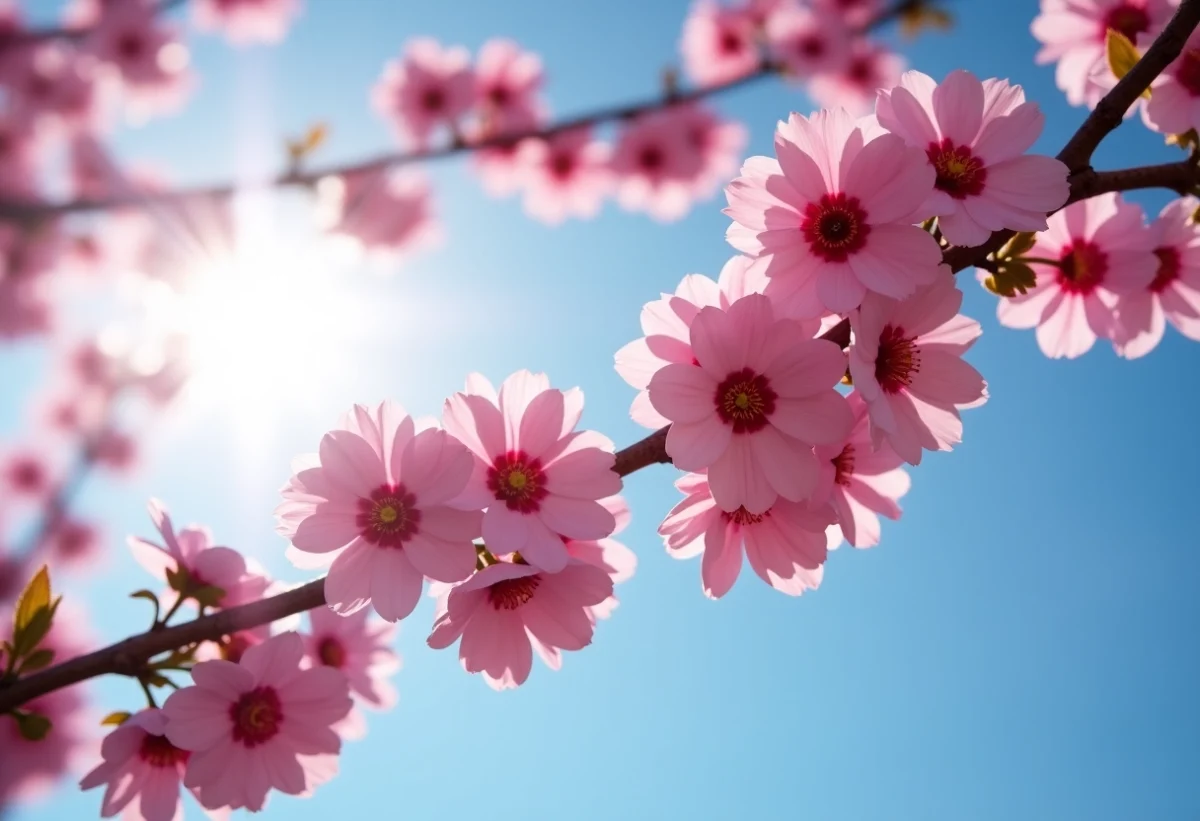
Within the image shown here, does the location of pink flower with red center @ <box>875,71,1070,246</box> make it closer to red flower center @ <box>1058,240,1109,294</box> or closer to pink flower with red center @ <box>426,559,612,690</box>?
red flower center @ <box>1058,240,1109,294</box>

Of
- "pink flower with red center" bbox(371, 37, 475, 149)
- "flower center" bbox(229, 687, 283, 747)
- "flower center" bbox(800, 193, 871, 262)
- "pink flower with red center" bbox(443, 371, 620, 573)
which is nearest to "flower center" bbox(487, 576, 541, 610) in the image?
"pink flower with red center" bbox(443, 371, 620, 573)

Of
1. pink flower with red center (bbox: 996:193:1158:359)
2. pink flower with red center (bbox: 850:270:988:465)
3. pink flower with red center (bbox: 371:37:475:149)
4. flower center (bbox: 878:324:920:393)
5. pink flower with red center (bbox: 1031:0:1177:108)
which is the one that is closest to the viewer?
pink flower with red center (bbox: 850:270:988:465)

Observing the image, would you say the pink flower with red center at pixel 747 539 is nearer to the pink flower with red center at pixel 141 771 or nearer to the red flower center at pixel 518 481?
the red flower center at pixel 518 481

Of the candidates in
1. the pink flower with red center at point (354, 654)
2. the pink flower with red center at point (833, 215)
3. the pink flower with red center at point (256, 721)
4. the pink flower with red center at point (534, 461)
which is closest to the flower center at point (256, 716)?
the pink flower with red center at point (256, 721)

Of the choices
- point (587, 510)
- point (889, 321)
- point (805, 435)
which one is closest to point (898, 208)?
point (889, 321)

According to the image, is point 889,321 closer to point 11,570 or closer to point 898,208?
point 898,208

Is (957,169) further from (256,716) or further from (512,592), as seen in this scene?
(256,716)
